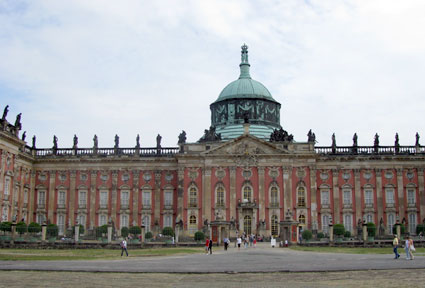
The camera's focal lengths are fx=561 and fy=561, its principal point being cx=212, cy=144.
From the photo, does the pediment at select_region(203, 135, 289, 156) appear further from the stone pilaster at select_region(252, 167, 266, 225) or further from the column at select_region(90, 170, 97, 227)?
the column at select_region(90, 170, 97, 227)

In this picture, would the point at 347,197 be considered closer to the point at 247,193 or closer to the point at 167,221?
the point at 247,193

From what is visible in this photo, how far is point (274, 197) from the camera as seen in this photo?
69750mm

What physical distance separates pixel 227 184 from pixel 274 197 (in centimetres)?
606

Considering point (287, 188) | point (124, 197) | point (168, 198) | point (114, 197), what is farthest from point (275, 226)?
point (114, 197)

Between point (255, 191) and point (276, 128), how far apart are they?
534 inches

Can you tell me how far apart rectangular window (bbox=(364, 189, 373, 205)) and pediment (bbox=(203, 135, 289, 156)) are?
1165cm

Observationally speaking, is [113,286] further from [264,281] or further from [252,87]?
[252,87]

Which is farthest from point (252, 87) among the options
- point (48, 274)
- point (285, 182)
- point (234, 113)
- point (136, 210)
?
point (48, 274)

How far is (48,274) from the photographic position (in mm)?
24000

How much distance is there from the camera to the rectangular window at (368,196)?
2810 inches

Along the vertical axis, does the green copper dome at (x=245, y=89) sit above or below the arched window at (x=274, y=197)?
above

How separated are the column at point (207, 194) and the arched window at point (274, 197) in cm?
757

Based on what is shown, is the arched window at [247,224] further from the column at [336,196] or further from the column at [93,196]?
the column at [93,196]

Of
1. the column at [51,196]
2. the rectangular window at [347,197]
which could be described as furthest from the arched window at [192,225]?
the rectangular window at [347,197]
